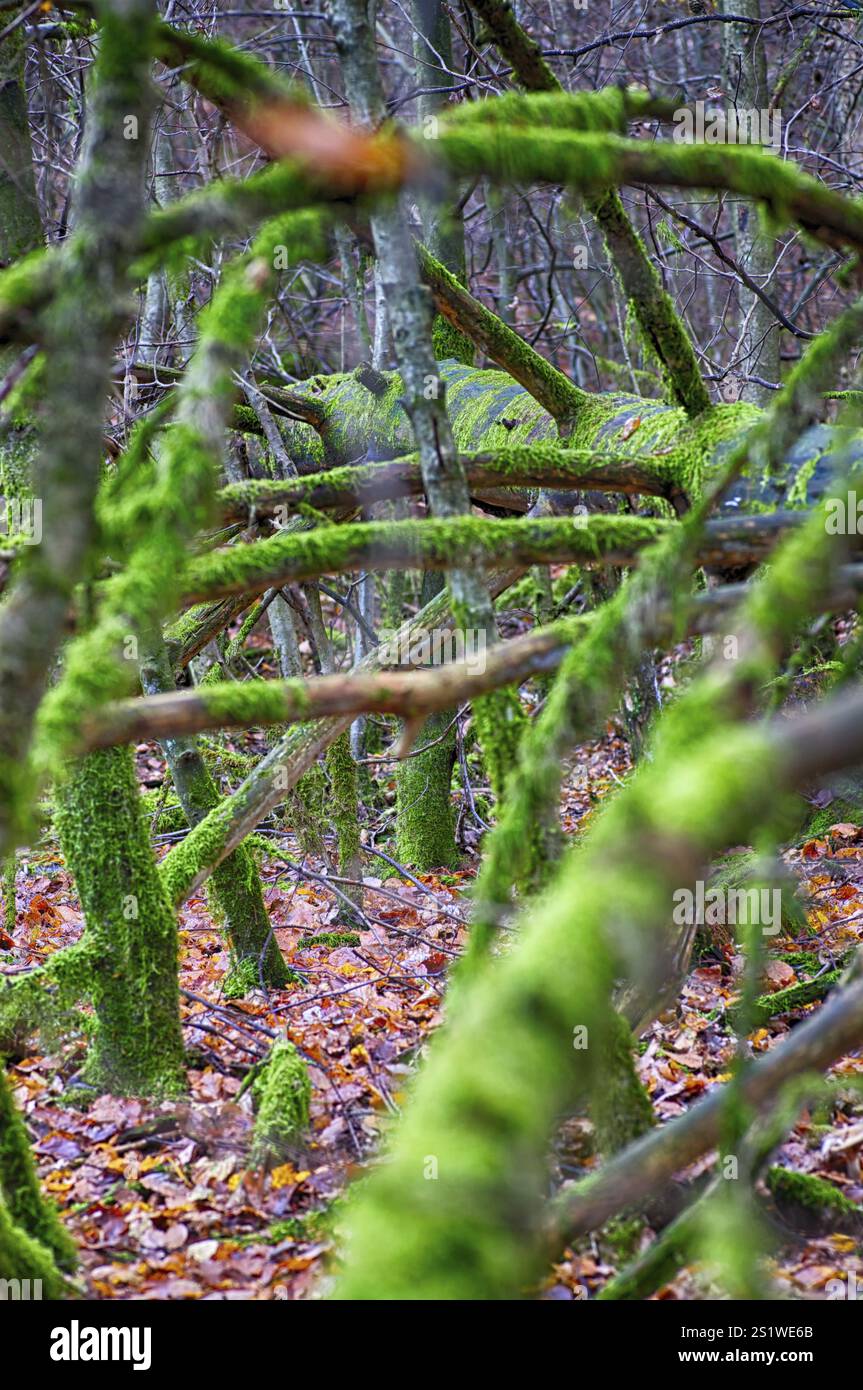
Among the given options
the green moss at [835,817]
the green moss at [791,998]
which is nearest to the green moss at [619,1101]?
the green moss at [791,998]

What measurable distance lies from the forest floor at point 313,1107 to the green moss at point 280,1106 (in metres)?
0.06

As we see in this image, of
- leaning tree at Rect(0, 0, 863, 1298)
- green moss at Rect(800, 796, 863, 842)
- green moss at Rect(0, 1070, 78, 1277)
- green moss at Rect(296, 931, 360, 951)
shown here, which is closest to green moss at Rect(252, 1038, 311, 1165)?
leaning tree at Rect(0, 0, 863, 1298)

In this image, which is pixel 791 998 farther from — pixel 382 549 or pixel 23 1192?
pixel 23 1192

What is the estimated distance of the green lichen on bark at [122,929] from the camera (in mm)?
4227

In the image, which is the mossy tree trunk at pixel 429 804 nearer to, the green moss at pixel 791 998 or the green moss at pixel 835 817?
the green moss at pixel 835 817

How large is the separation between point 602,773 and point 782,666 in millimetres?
2065

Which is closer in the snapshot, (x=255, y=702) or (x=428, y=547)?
(x=255, y=702)

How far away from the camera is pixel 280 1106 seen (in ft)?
13.3

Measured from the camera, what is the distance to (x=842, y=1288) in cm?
325

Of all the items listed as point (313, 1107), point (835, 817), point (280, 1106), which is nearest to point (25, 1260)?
point (280, 1106)

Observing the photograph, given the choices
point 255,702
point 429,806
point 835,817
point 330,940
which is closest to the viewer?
point 255,702

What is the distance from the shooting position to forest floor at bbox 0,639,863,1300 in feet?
11.3

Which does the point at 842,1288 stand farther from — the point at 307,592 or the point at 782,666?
the point at 307,592

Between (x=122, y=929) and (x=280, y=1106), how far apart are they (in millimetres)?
934
